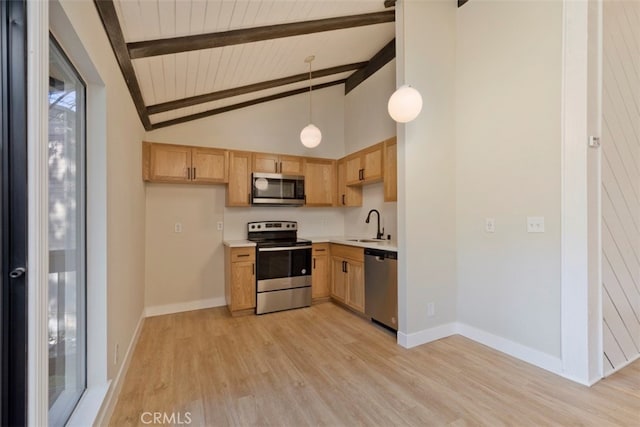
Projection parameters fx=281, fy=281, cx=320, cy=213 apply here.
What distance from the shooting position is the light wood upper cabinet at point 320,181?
14.0 ft

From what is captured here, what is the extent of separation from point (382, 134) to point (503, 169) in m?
1.71

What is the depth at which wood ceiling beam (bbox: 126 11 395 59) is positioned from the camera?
2031mm

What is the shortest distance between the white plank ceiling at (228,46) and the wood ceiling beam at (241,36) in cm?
3

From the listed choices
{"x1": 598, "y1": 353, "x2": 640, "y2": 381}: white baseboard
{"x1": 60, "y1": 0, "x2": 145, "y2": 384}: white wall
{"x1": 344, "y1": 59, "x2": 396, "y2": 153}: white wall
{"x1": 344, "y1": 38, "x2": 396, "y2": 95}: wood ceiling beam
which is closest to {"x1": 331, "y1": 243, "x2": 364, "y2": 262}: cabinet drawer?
{"x1": 344, "y1": 59, "x2": 396, "y2": 153}: white wall

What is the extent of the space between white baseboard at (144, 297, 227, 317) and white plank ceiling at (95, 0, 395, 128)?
2320 mm

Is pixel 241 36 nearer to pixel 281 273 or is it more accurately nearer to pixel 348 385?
pixel 281 273

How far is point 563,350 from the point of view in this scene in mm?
2145

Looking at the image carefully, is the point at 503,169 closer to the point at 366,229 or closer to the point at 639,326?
the point at 639,326

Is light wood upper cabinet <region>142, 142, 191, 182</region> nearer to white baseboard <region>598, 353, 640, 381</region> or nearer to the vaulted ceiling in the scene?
the vaulted ceiling

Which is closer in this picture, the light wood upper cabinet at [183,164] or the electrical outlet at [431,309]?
the electrical outlet at [431,309]

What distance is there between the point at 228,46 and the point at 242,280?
2522 mm

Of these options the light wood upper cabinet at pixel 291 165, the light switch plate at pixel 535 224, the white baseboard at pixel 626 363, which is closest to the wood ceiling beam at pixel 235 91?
the light wood upper cabinet at pixel 291 165

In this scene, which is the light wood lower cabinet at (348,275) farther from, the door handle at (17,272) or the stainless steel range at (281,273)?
the door handle at (17,272)

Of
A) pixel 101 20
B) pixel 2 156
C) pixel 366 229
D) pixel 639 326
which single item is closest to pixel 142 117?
pixel 101 20
